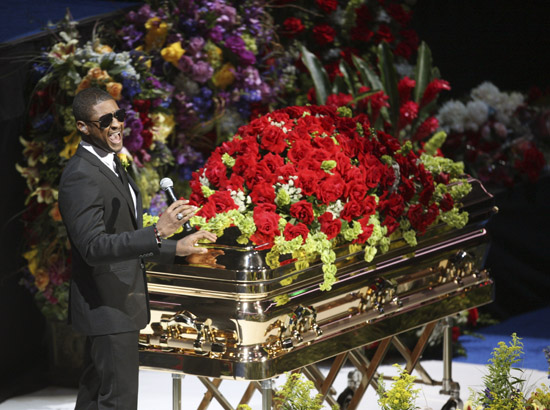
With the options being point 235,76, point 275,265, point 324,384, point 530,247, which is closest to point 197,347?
point 275,265

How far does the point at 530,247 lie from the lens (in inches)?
306

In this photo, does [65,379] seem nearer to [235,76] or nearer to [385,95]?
[235,76]

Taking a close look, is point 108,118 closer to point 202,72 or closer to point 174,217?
point 174,217

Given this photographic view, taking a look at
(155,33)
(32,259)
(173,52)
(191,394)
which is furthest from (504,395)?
(155,33)

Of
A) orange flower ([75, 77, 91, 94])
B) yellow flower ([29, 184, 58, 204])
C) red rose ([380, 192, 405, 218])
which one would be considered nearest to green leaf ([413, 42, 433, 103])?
red rose ([380, 192, 405, 218])

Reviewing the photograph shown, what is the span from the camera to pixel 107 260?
355cm

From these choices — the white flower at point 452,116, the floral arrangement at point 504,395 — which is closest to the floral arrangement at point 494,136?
the white flower at point 452,116

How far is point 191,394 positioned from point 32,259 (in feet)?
3.91

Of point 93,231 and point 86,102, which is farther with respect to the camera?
point 86,102

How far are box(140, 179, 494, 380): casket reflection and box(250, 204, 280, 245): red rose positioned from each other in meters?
0.05

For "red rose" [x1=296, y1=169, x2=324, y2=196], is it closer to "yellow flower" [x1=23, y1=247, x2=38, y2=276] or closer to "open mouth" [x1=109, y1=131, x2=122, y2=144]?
"open mouth" [x1=109, y1=131, x2=122, y2=144]

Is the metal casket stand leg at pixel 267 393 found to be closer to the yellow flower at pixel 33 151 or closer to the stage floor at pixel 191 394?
the stage floor at pixel 191 394

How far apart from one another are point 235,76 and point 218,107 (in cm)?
23

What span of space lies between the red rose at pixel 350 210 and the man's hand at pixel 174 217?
1.02 meters
